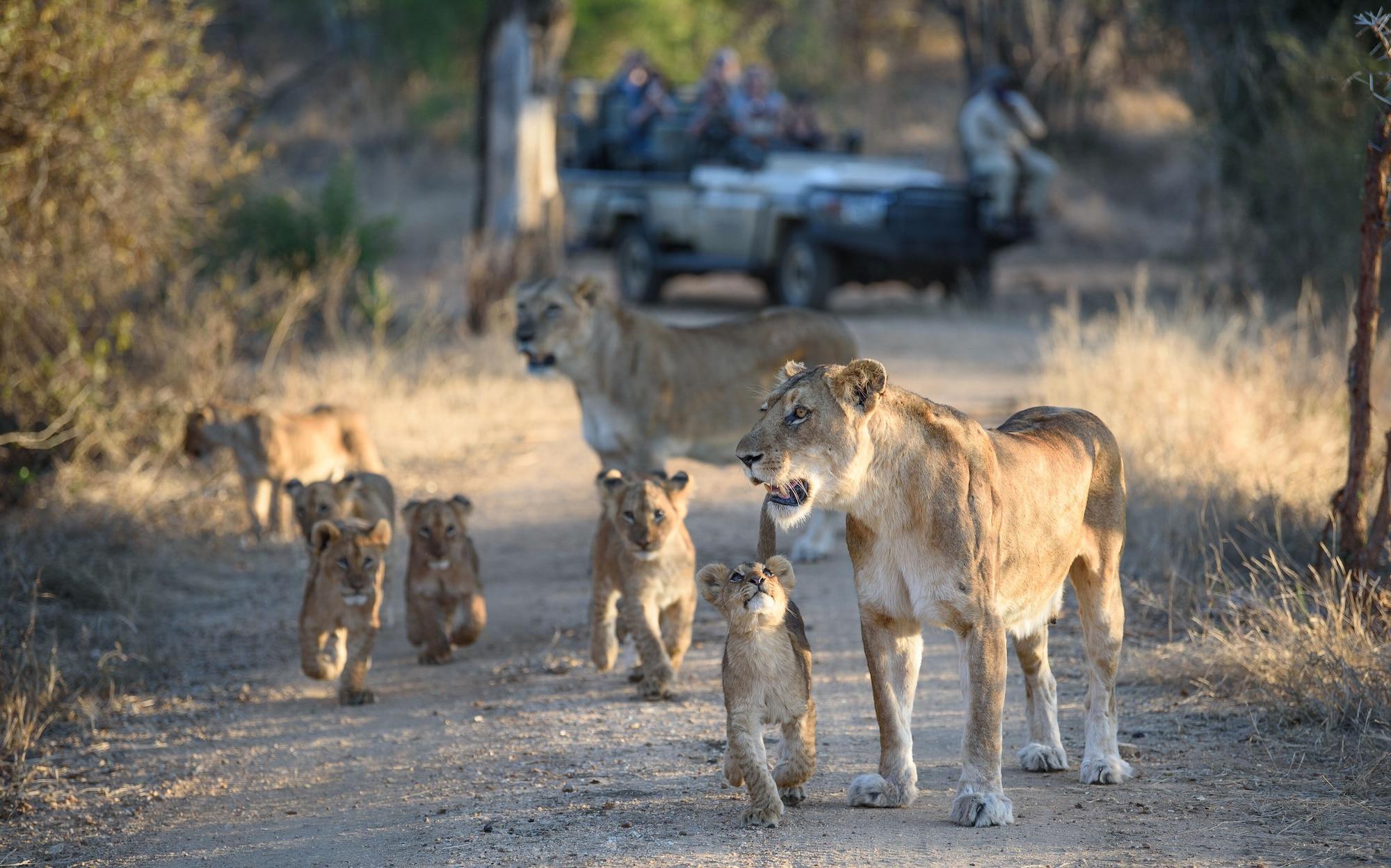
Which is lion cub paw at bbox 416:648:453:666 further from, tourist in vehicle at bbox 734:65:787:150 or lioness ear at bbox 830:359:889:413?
tourist in vehicle at bbox 734:65:787:150

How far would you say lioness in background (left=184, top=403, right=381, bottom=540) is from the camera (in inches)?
355

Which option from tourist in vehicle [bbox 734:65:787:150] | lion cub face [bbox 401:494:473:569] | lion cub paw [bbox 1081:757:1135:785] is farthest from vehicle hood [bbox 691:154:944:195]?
lion cub paw [bbox 1081:757:1135:785]

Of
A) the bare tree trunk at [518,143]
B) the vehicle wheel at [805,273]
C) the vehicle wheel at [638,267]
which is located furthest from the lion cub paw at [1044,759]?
the vehicle wheel at [638,267]

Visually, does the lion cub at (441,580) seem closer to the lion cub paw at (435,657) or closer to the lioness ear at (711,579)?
the lion cub paw at (435,657)

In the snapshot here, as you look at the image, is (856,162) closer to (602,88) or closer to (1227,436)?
(602,88)

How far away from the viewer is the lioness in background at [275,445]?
901 cm

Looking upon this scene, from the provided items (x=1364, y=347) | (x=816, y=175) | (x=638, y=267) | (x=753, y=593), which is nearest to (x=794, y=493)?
(x=753, y=593)

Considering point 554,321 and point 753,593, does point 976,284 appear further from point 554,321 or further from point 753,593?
point 753,593

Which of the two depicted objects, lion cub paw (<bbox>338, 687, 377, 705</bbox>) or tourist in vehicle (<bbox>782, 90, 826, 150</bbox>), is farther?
tourist in vehicle (<bbox>782, 90, 826, 150</bbox>)

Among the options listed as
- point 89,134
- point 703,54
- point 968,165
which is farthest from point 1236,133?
point 703,54

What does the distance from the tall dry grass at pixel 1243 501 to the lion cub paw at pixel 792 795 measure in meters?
1.89

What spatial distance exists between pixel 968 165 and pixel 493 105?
581 cm

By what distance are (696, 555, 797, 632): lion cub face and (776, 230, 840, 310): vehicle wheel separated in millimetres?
12315

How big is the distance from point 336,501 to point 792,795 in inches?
137
